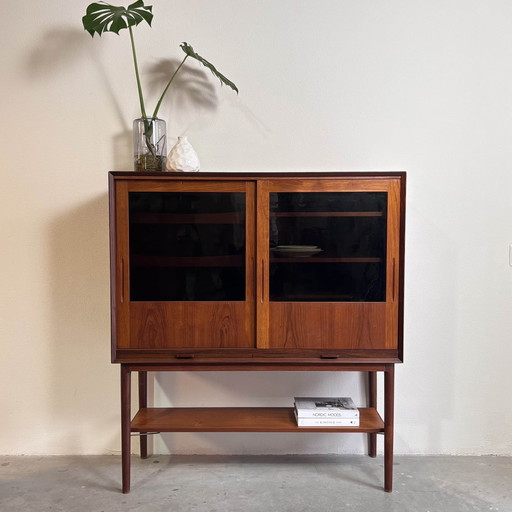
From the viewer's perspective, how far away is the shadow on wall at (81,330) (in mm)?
2285

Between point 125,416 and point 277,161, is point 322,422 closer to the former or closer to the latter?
point 125,416

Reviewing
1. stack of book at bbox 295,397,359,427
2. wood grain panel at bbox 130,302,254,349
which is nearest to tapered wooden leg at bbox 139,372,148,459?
wood grain panel at bbox 130,302,254,349

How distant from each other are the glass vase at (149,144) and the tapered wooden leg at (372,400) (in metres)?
1.44

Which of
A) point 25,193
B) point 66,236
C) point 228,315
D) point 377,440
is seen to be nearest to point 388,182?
point 228,315

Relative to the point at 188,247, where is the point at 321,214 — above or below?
above

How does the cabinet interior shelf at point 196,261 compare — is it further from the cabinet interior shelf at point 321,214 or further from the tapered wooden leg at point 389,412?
the tapered wooden leg at point 389,412

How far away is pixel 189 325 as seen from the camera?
6.33 feet

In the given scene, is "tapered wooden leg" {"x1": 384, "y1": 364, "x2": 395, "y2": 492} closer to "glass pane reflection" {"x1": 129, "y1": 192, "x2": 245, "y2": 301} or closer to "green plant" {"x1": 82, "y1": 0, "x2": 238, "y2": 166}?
"glass pane reflection" {"x1": 129, "y1": 192, "x2": 245, "y2": 301}

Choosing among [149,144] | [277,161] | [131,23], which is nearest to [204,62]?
[131,23]

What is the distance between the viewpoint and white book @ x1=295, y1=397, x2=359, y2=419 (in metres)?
2.00

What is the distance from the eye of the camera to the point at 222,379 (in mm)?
2320

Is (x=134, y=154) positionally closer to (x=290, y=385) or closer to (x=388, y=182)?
(x=388, y=182)

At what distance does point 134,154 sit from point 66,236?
0.56 meters

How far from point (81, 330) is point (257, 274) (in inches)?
39.9
